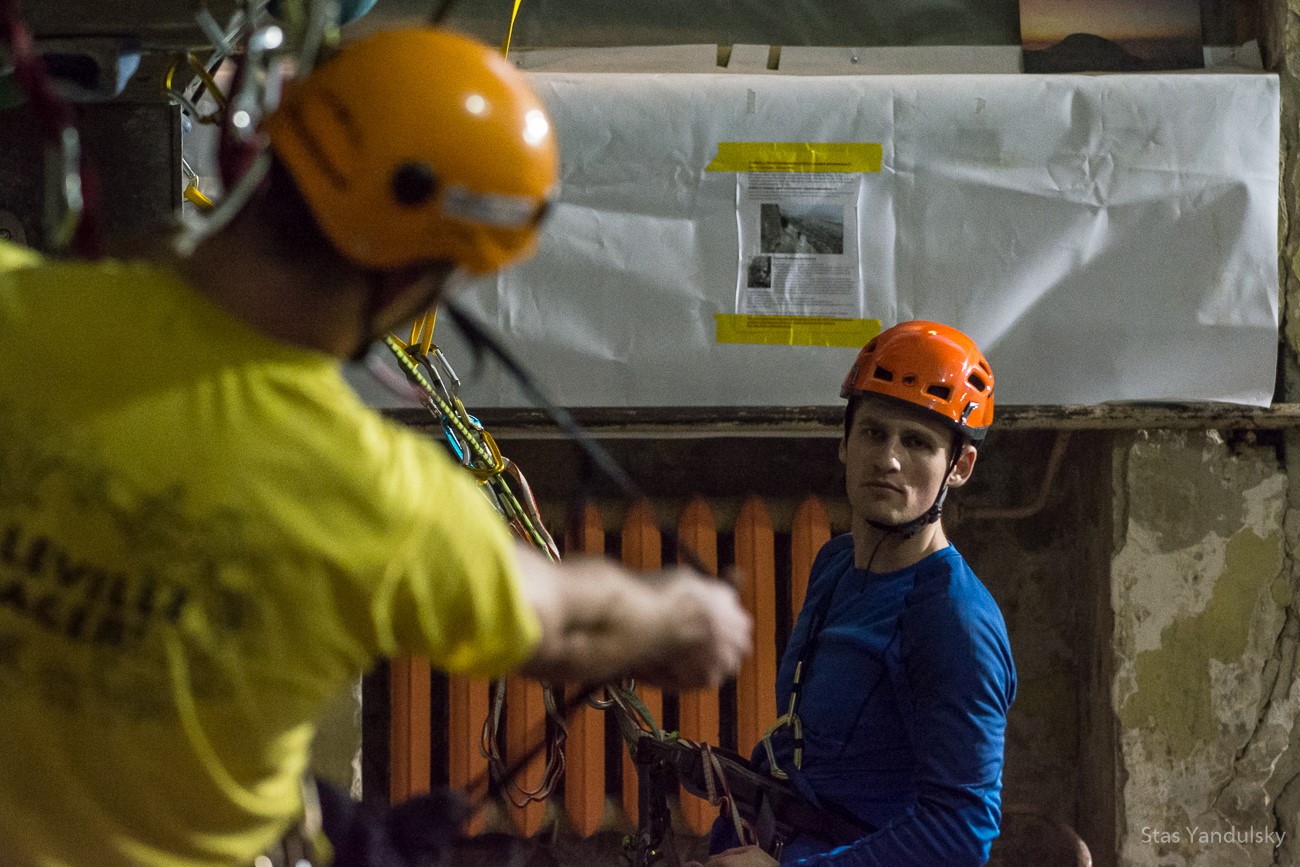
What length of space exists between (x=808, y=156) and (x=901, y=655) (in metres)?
1.95

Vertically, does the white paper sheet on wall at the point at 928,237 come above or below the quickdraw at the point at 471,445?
above

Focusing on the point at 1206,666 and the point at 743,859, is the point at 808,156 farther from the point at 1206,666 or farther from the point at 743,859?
the point at 743,859

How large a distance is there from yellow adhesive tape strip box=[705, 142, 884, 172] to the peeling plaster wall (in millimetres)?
1152

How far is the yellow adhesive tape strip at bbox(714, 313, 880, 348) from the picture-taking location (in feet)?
13.1

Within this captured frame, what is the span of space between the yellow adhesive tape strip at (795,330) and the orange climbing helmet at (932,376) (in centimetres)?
100

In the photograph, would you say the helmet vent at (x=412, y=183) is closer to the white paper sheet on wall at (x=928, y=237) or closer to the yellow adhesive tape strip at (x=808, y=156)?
the white paper sheet on wall at (x=928, y=237)

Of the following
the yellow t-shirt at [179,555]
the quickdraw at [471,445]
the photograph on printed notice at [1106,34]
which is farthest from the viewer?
the photograph on printed notice at [1106,34]

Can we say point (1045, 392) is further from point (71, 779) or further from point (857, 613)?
point (71, 779)

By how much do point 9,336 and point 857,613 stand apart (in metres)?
1.83

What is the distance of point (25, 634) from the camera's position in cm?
120

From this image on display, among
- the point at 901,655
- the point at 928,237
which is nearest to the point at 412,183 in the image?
the point at 901,655

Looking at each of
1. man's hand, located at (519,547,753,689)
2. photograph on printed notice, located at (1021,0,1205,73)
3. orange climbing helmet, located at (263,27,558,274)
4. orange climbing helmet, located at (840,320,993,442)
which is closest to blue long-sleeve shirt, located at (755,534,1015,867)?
orange climbing helmet, located at (840,320,993,442)

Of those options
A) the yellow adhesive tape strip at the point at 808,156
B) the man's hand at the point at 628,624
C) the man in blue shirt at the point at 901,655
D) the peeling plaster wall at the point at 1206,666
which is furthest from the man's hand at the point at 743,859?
the yellow adhesive tape strip at the point at 808,156

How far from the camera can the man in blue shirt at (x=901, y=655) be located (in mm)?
2371
